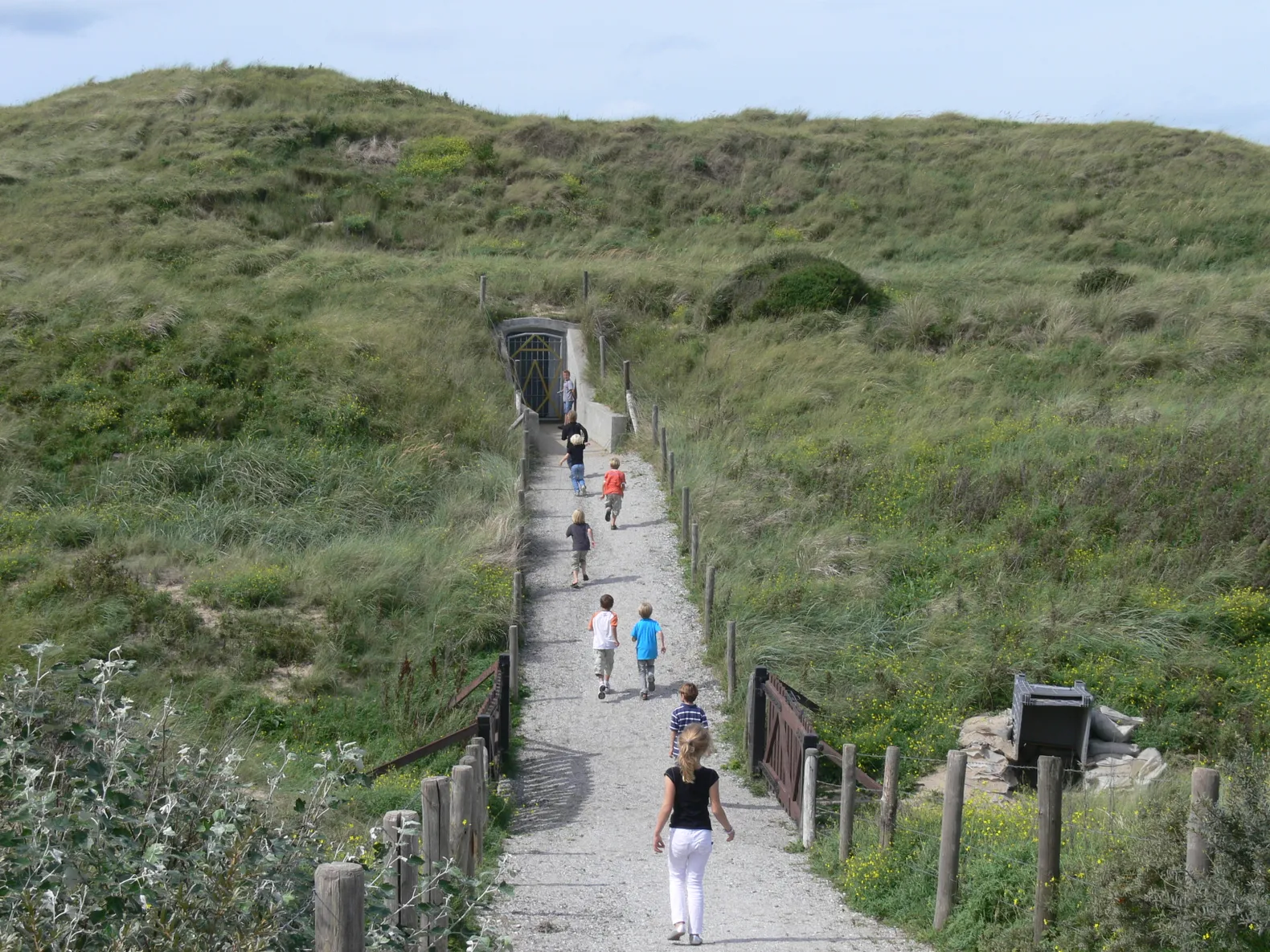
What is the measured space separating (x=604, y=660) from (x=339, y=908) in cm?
982

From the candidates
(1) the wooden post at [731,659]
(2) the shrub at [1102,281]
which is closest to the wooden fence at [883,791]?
(1) the wooden post at [731,659]

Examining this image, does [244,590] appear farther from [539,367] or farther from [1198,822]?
[539,367]

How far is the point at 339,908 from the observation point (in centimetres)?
396

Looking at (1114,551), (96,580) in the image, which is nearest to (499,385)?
(96,580)

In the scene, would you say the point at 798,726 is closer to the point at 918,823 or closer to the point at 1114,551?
the point at 918,823

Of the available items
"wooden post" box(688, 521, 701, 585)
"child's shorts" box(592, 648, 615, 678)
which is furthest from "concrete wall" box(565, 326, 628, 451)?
"child's shorts" box(592, 648, 615, 678)

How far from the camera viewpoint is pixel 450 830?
7758mm

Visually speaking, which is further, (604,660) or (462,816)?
(604,660)

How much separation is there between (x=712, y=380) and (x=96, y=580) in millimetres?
13937

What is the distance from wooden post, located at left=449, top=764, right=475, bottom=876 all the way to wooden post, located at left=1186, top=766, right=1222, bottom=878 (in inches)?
179

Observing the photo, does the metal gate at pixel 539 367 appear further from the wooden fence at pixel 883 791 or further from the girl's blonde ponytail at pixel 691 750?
the girl's blonde ponytail at pixel 691 750

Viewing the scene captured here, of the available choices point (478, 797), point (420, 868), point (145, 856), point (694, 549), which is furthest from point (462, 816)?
point (694, 549)

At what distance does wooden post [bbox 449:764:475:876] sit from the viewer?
7.78 m

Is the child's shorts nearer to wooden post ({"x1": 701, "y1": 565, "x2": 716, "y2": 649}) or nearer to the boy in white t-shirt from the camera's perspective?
the boy in white t-shirt
